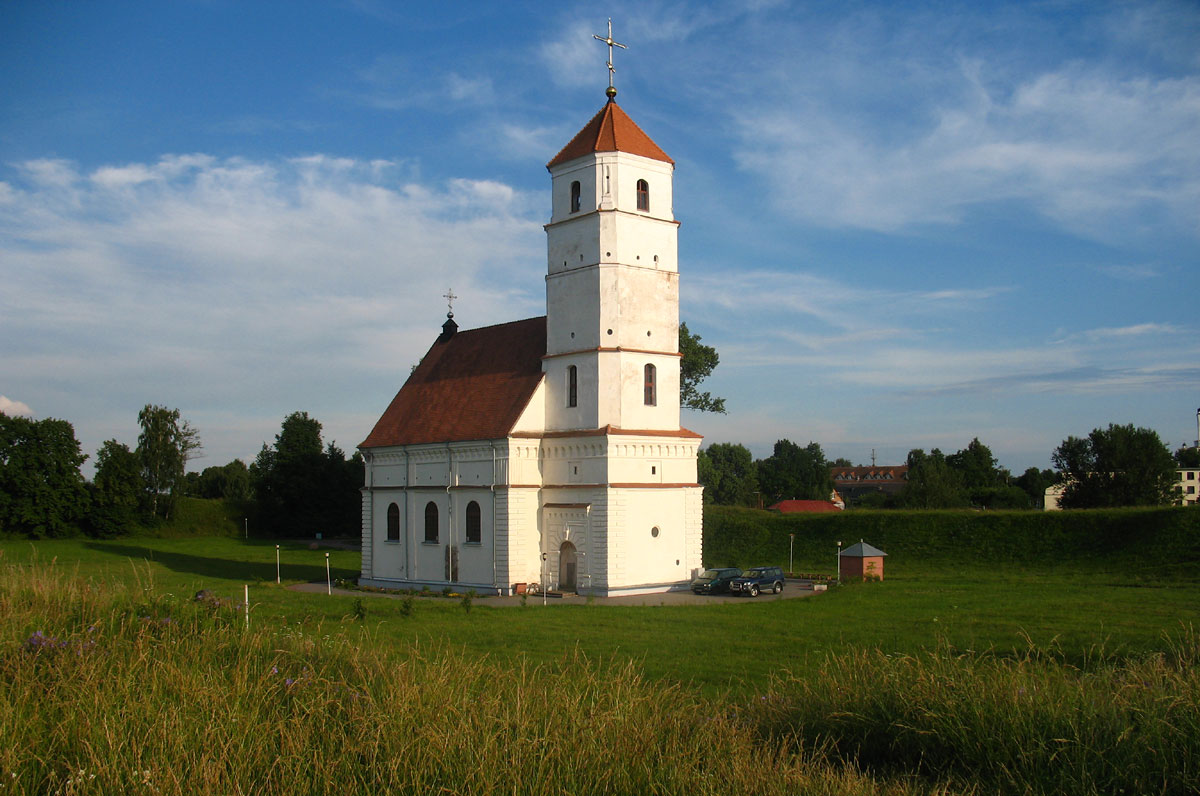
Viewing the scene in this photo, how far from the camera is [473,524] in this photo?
119 ft

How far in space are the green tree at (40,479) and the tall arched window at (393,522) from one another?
4253cm

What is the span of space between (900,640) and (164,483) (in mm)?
69795

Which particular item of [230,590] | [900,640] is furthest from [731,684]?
[230,590]

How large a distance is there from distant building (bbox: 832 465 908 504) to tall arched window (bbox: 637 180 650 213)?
130 metres

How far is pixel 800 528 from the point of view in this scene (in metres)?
45.5

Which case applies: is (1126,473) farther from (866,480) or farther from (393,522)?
(866,480)

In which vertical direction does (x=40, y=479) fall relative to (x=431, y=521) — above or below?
above

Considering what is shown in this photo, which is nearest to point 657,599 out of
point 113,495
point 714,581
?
point 714,581

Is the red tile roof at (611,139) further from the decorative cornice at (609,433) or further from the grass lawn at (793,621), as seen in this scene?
the grass lawn at (793,621)

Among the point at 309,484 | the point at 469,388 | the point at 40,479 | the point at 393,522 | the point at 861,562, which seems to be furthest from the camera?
the point at 309,484

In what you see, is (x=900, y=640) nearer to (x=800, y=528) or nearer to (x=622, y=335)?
(x=622, y=335)

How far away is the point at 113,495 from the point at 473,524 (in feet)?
157

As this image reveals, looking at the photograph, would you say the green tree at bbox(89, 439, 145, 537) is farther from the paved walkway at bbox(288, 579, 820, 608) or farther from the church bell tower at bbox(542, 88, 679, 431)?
the church bell tower at bbox(542, 88, 679, 431)

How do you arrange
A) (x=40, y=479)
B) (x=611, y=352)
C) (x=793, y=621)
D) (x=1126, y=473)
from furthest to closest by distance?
(x=40, y=479) → (x=1126, y=473) → (x=611, y=352) → (x=793, y=621)
